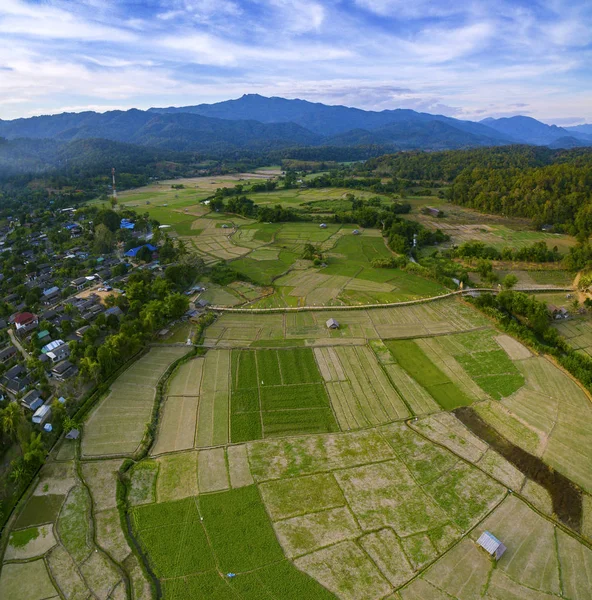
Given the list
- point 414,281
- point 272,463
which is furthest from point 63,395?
point 414,281

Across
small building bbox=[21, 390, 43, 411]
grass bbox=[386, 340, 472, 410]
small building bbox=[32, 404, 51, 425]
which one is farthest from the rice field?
small building bbox=[21, 390, 43, 411]

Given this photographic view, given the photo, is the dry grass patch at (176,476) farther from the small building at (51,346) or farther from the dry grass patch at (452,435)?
the small building at (51,346)

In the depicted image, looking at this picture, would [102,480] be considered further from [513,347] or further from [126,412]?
[513,347]

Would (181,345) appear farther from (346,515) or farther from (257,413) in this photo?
(346,515)

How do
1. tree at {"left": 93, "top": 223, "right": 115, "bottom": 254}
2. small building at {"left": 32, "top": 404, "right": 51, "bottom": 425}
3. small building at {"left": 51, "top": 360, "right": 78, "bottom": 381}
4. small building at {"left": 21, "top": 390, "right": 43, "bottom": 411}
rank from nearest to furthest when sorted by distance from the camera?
small building at {"left": 32, "top": 404, "right": 51, "bottom": 425} < small building at {"left": 21, "top": 390, "right": 43, "bottom": 411} < small building at {"left": 51, "top": 360, "right": 78, "bottom": 381} < tree at {"left": 93, "top": 223, "right": 115, "bottom": 254}

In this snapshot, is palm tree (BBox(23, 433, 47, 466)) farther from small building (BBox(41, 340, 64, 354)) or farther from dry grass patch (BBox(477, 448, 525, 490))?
dry grass patch (BBox(477, 448, 525, 490))

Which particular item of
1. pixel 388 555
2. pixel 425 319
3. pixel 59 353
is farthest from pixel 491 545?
pixel 59 353
